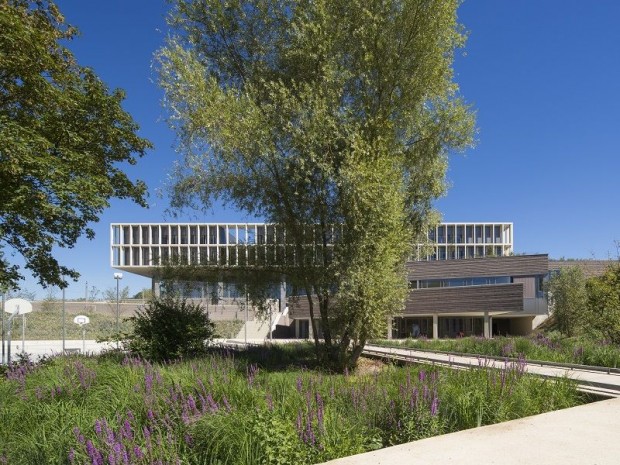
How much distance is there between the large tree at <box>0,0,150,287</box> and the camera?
11.7m

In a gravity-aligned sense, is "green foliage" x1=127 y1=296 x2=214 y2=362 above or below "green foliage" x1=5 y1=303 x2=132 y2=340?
above

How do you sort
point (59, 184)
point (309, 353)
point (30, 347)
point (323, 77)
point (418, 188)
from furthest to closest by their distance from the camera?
point (30, 347), point (309, 353), point (418, 188), point (323, 77), point (59, 184)

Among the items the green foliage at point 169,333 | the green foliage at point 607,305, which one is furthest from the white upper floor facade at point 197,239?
the green foliage at point 169,333

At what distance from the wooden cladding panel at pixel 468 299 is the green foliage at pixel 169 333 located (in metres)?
25.1

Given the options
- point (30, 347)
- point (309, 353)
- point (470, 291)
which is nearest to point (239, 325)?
point (30, 347)

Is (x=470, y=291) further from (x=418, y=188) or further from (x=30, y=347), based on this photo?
(x=30, y=347)

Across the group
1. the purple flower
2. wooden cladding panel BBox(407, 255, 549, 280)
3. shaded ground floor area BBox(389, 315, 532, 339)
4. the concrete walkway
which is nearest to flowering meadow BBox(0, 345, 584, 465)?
the purple flower

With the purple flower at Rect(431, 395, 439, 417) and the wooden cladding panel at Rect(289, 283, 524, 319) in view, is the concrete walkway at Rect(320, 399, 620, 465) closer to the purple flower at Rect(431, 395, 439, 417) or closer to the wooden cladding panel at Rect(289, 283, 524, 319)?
the purple flower at Rect(431, 395, 439, 417)

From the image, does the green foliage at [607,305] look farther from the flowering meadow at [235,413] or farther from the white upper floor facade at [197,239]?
the white upper floor facade at [197,239]

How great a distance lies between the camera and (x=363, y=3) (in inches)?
534

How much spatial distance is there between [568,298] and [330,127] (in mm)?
29668

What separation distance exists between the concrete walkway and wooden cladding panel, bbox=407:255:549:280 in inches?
1461

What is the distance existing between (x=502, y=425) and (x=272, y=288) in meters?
11.0

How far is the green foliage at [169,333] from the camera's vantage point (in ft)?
48.2
